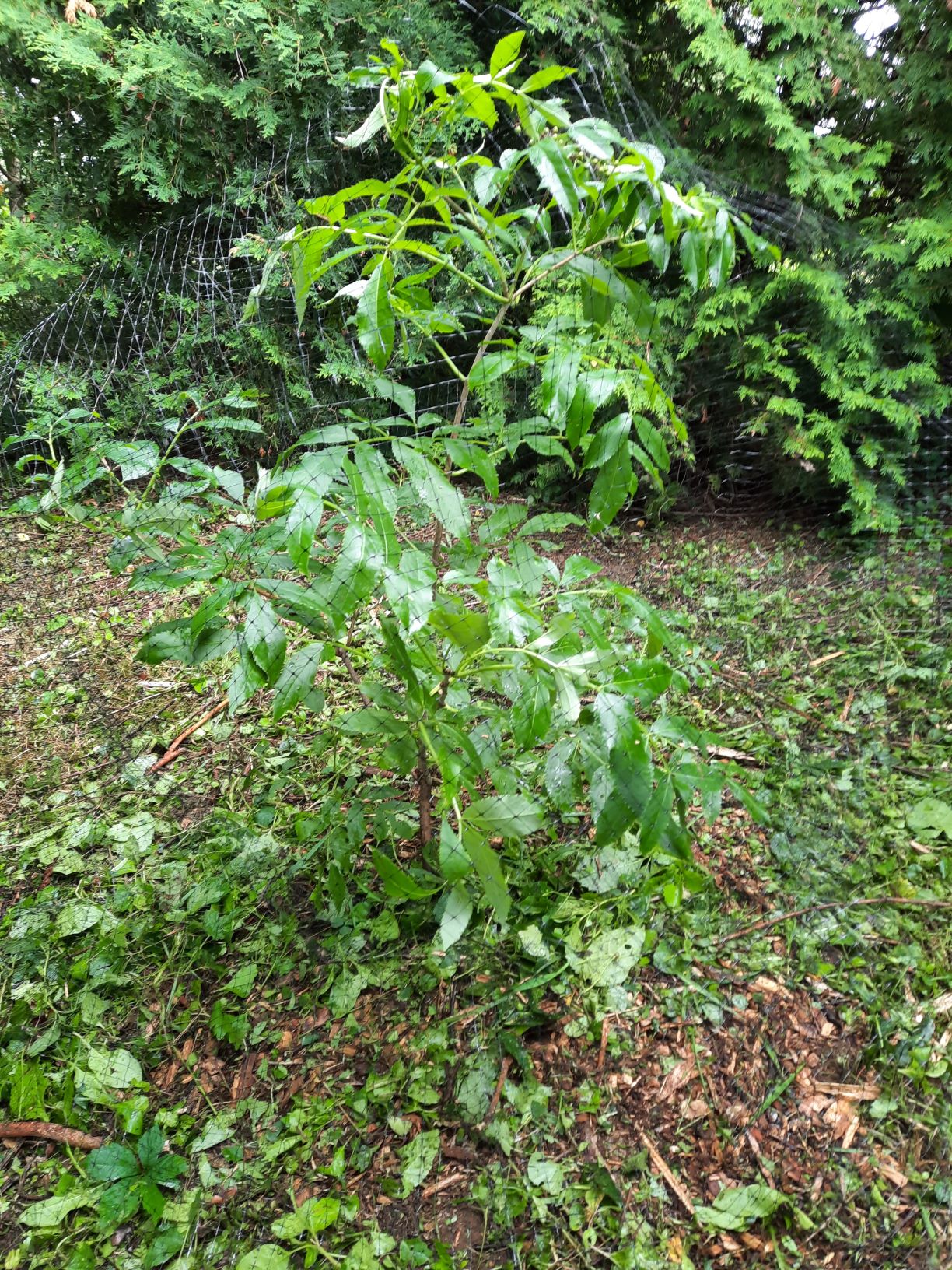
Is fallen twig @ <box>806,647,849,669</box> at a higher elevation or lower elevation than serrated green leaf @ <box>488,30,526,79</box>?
lower

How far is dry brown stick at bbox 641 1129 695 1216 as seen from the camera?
1.09m

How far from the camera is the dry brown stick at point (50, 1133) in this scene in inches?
46.6

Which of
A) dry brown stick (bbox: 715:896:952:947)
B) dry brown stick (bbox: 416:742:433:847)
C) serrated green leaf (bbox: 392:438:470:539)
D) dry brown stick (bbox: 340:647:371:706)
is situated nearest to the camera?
serrated green leaf (bbox: 392:438:470:539)

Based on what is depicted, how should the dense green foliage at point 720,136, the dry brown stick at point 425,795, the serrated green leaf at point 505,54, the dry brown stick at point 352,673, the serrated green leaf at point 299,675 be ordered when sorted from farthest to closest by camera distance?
1. the dense green foliage at point 720,136
2. the dry brown stick at point 425,795
3. the dry brown stick at point 352,673
4. the serrated green leaf at point 299,675
5. the serrated green leaf at point 505,54

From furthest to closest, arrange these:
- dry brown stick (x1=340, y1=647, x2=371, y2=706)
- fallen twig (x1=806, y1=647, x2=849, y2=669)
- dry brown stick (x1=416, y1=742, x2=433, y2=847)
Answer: fallen twig (x1=806, y1=647, x2=849, y2=669), dry brown stick (x1=416, y1=742, x2=433, y2=847), dry brown stick (x1=340, y1=647, x2=371, y2=706)

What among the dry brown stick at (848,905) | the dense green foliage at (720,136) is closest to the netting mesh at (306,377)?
the dense green foliage at (720,136)

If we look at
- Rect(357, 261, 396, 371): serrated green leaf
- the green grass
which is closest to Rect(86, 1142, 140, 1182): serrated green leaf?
Result: the green grass

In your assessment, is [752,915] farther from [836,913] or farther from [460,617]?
[460,617]

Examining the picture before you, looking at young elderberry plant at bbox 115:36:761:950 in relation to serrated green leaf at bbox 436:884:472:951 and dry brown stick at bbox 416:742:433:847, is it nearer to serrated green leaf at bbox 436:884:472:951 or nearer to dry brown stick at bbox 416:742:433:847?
serrated green leaf at bbox 436:884:472:951

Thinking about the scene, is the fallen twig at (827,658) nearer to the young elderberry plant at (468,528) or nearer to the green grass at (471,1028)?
the green grass at (471,1028)

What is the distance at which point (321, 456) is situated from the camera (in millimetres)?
909

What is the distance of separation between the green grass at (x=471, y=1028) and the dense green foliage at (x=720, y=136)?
144cm

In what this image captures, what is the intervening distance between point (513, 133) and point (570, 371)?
2.41m

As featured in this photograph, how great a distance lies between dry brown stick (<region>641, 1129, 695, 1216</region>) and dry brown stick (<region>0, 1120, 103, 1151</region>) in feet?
3.04
